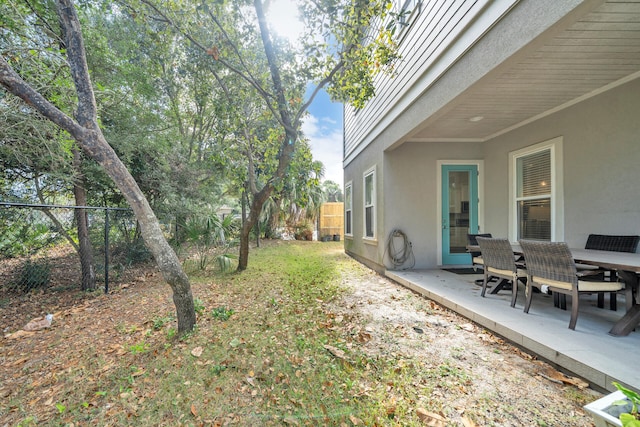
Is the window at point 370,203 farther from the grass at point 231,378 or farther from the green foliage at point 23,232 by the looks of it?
the green foliage at point 23,232

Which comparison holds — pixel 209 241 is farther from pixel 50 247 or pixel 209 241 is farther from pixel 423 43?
pixel 423 43

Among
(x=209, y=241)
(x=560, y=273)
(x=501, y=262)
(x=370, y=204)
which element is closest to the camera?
(x=560, y=273)

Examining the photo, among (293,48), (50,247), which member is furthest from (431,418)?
(50,247)

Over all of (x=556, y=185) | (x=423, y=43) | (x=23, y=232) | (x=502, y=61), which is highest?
(x=423, y=43)

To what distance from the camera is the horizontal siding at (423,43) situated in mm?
3008

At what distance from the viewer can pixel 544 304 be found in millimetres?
3273

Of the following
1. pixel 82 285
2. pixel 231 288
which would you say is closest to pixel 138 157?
pixel 82 285

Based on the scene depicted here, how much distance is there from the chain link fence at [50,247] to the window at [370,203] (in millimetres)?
5175

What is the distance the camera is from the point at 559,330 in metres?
2.46

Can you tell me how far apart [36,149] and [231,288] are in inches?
137

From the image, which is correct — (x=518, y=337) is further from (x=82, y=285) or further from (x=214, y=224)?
(x=82, y=285)

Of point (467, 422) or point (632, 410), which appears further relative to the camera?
point (467, 422)

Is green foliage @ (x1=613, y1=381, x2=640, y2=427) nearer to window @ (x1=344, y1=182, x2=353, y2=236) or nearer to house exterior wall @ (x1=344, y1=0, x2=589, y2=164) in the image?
house exterior wall @ (x1=344, y1=0, x2=589, y2=164)

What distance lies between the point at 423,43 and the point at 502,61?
1.92 metres
